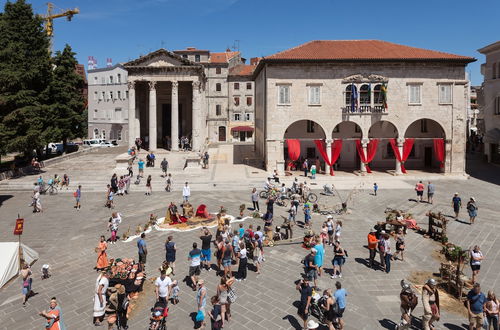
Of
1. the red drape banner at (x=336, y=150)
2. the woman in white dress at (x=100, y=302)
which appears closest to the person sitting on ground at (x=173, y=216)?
the woman in white dress at (x=100, y=302)

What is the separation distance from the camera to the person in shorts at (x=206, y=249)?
46.3 feet

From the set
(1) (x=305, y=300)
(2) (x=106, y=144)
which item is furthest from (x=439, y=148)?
(2) (x=106, y=144)

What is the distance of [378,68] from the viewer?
3450 cm

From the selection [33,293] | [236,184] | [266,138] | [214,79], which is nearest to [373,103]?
[266,138]

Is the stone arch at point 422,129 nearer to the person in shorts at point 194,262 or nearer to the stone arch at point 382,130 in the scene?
the stone arch at point 382,130

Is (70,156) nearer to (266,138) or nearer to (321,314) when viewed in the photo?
(266,138)

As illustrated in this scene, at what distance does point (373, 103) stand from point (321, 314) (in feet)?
90.6

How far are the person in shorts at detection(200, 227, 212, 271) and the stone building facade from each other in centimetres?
5965

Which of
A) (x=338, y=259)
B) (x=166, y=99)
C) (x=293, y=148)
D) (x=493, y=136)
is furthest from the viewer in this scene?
(x=166, y=99)

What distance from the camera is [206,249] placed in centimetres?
1425

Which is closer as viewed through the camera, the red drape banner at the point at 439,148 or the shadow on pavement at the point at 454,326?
the shadow on pavement at the point at 454,326

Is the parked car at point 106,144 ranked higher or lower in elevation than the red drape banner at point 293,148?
higher

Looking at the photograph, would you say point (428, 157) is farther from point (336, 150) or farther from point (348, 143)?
point (336, 150)

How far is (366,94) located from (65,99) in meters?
34.6
